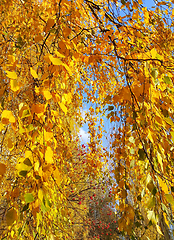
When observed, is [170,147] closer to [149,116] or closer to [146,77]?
[149,116]

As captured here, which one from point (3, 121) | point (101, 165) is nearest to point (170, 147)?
point (3, 121)

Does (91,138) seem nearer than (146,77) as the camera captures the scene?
No

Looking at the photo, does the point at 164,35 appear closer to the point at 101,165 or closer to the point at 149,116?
the point at 149,116

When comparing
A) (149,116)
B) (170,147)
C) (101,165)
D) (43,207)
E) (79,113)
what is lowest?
(43,207)

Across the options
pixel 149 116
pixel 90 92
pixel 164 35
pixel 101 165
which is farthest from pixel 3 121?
pixel 101 165

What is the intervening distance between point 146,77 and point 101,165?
2.77m

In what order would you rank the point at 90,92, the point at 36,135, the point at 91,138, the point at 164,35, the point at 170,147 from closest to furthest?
the point at 36,135, the point at 170,147, the point at 164,35, the point at 90,92, the point at 91,138

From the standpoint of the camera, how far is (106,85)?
2609 millimetres

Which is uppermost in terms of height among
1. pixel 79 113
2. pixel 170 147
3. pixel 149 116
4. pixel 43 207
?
pixel 79 113

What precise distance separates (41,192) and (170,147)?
1.91 ft

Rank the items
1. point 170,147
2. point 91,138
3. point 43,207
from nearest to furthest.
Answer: point 43,207 → point 170,147 → point 91,138

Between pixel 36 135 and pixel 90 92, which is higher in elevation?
pixel 90 92

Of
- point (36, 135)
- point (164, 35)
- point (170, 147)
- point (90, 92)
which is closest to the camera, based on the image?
point (36, 135)

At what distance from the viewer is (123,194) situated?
2.70 feet
